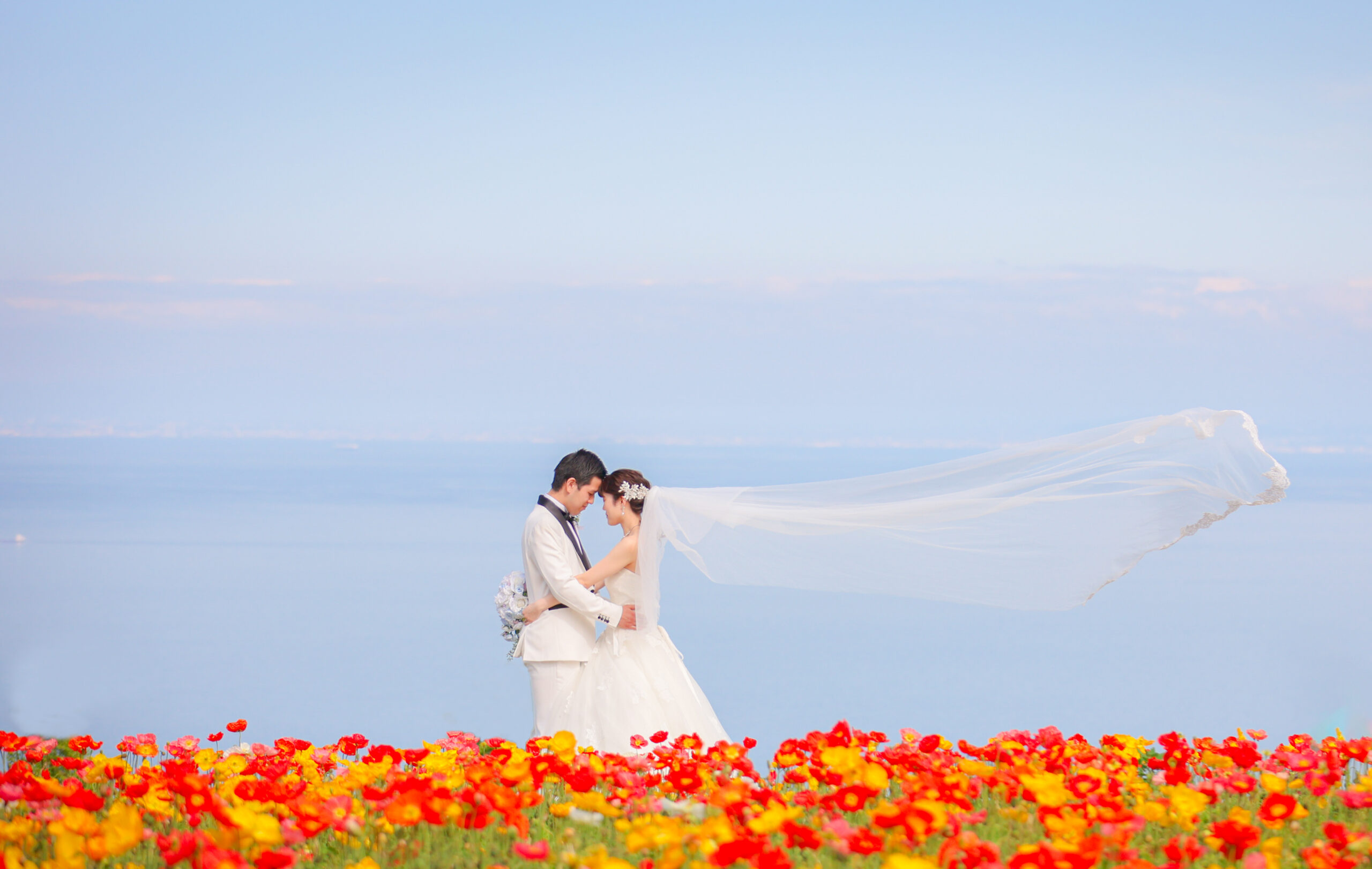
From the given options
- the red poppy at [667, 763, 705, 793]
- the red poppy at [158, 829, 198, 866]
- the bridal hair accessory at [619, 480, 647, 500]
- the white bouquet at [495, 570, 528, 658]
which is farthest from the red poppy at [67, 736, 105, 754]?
the red poppy at [667, 763, 705, 793]

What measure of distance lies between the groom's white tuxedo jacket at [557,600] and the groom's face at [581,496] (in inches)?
4.7

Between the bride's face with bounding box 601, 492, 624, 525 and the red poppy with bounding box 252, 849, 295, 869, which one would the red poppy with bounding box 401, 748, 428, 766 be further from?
the bride's face with bounding box 601, 492, 624, 525

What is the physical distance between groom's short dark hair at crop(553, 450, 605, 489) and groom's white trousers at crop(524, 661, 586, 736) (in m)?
0.91

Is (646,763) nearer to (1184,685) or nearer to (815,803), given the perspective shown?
(815,803)

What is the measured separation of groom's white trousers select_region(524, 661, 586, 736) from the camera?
5.98 metres

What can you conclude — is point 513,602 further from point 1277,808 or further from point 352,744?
point 1277,808

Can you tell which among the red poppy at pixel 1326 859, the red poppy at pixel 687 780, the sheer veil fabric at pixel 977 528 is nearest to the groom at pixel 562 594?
the sheer veil fabric at pixel 977 528

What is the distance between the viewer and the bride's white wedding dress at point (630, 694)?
5.80 m

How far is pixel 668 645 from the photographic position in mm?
6148

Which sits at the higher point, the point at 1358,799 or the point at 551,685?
the point at 551,685

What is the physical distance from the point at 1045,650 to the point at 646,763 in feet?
61.5

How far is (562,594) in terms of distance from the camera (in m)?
5.90

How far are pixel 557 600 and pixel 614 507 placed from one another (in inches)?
21.9

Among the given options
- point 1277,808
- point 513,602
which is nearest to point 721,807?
point 1277,808
